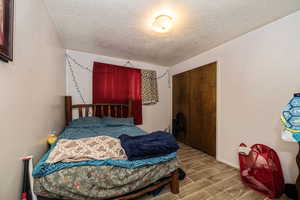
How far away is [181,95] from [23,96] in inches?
115

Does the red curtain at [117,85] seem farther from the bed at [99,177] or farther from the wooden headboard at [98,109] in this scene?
the bed at [99,177]

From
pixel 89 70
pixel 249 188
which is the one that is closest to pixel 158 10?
pixel 89 70

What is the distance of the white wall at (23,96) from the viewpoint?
0.72 metres

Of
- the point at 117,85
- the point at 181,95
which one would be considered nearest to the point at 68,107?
the point at 117,85

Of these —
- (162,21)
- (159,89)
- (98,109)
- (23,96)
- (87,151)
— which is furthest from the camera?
(159,89)

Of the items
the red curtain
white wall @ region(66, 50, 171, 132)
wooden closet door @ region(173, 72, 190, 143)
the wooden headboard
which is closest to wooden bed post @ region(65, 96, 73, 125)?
the wooden headboard

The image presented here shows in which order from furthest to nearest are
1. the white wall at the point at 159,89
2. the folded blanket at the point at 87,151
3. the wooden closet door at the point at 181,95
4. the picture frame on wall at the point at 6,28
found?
1. the wooden closet door at the point at 181,95
2. the white wall at the point at 159,89
3. the folded blanket at the point at 87,151
4. the picture frame on wall at the point at 6,28

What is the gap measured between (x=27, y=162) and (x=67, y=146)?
34cm

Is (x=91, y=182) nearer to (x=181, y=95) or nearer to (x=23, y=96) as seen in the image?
(x=23, y=96)

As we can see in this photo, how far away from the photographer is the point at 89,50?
250 centimetres

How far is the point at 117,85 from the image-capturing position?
2.82 metres

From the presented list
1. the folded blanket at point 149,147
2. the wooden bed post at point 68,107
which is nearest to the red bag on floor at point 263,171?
the folded blanket at point 149,147

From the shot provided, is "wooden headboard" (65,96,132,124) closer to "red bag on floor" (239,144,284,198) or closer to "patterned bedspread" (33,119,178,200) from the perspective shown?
"patterned bedspread" (33,119,178,200)

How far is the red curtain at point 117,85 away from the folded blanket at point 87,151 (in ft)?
4.89
